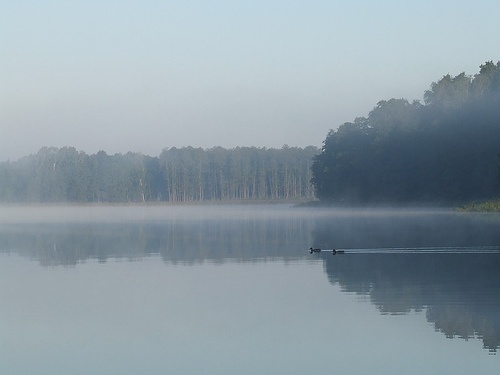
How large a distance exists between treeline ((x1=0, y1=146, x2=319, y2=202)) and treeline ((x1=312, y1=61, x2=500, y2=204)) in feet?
173

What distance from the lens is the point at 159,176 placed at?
143125 millimetres

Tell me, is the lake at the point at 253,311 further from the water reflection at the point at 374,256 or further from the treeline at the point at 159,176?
the treeline at the point at 159,176

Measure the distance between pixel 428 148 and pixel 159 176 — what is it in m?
80.0

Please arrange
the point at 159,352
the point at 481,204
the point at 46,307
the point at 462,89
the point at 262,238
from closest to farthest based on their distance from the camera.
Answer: the point at 159,352
the point at 46,307
the point at 262,238
the point at 481,204
the point at 462,89

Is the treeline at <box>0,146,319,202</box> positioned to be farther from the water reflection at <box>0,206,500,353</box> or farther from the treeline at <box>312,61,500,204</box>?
the water reflection at <box>0,206,500,353</box>

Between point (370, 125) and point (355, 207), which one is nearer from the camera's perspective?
point (355, 207)

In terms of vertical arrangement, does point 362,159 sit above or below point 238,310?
above

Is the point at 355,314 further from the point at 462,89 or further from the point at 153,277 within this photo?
the point at 462,89

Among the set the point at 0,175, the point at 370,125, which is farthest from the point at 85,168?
the point at 370,125

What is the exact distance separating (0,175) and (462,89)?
95117 millimetres

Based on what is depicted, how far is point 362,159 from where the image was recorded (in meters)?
79.4

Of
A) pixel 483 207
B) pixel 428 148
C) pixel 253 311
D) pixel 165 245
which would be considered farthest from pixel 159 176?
pixel 253 311

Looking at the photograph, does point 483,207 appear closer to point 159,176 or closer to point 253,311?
point 253,311

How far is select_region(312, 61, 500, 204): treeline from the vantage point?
62.4 metres
